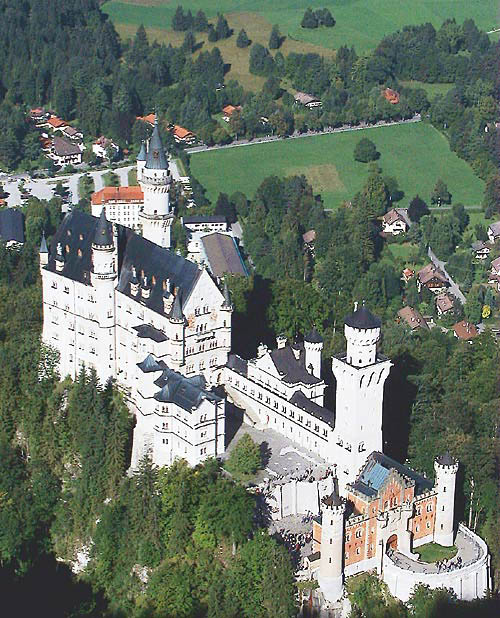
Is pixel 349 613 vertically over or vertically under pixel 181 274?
under

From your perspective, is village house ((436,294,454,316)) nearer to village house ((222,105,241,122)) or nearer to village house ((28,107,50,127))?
village house ((222,105,241,122))

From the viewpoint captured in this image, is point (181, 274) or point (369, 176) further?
point (369, 176)

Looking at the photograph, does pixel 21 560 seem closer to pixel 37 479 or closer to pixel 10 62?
pixel 37 479

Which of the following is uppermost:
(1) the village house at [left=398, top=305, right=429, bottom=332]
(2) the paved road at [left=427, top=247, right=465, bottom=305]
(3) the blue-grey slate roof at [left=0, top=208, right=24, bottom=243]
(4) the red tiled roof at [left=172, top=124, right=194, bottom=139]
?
(3) the blue-grey slate roof at [left=0, top=208, right=24, bottom=243]

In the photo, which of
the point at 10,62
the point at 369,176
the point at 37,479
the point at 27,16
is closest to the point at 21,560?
the point at 37,479

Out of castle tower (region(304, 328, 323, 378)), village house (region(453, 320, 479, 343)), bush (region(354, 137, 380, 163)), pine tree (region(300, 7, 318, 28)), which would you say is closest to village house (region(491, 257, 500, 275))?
village house (region(453, 320, 479, 343))

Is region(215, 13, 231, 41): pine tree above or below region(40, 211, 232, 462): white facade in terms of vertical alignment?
below

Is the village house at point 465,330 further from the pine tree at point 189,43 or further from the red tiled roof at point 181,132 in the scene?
the pine tree at point 189,43
